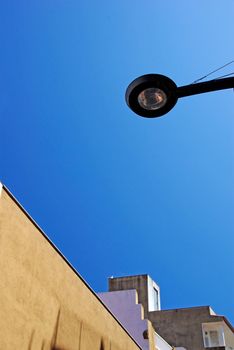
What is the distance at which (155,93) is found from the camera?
4.14 meters

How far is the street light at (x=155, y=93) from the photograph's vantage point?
3.96 m

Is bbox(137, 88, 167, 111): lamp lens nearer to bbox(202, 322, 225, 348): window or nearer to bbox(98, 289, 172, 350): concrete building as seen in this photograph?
bbox(98, 289, 172, 350): concrete building

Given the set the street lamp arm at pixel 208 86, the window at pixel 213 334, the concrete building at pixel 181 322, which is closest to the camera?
the street lamp arm at pixel 208 86

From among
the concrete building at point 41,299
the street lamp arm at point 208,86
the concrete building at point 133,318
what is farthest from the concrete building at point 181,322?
the street lamp arm at point 208,86

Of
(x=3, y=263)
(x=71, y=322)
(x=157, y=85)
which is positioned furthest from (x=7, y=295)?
(x=157, y=85)

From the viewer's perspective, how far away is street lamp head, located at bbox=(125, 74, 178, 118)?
13.3 ft

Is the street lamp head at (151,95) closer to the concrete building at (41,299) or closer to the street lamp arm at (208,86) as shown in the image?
the street lamp arm at (208,86)

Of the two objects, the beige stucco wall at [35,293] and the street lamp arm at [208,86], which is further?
the beige stucco wall at [35,293]

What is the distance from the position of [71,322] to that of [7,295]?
3.03 metres

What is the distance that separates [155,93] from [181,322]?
32650mm

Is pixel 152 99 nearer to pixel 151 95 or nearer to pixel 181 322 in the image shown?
pixel 151 95

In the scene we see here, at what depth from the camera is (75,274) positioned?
10352mm

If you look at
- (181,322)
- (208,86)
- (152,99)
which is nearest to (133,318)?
(181,322)

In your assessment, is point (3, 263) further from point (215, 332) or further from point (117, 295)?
point (215, 332)
